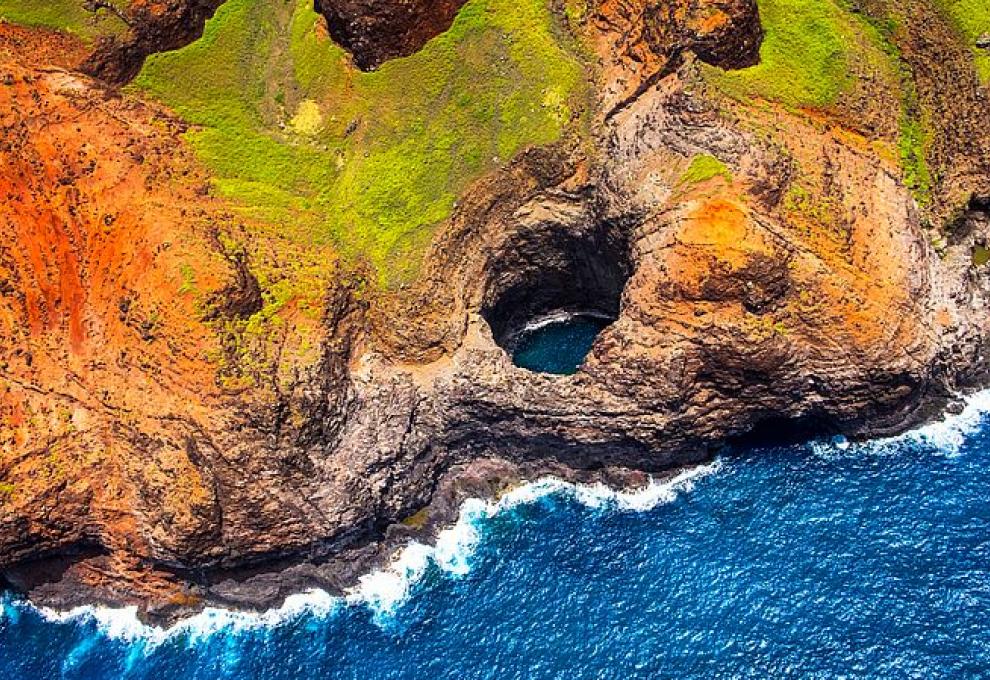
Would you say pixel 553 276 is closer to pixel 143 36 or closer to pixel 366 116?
pixel 366 116

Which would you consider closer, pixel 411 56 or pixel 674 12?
pixel 674 12

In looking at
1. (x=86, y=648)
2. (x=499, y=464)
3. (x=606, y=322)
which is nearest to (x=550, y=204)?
(x=606, y=322)

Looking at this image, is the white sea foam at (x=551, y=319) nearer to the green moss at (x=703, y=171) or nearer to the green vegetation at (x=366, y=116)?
the green vegetation at (x=366, y=116)

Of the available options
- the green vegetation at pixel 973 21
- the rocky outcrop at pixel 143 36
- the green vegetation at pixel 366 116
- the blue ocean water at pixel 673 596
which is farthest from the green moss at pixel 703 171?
the rocky outcrop at pixel 143 36

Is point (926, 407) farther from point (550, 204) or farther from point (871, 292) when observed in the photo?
point (550, 204)

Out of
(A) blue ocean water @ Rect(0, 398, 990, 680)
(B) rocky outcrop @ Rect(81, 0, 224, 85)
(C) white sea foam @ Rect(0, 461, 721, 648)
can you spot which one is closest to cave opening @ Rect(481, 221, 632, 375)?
(C) white sea foam @ Rect(0, 461, 721, 648)

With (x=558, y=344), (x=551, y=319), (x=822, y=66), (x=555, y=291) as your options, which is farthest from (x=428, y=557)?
(x=822, y=66)

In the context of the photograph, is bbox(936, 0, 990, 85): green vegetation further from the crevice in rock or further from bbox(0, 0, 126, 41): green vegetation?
bbox(0, 0, 126, 41): green vegetation
